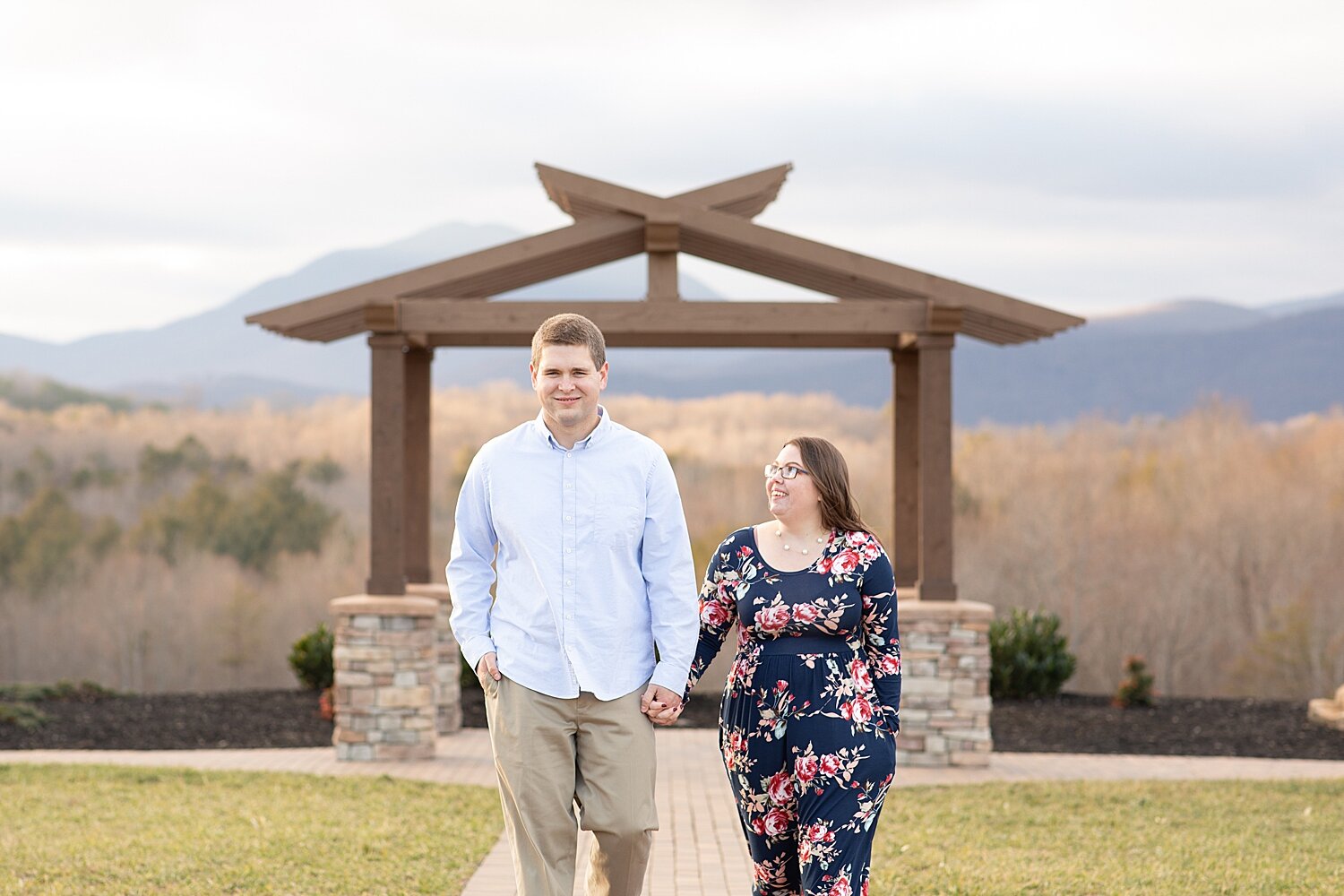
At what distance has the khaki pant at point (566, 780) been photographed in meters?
3.37

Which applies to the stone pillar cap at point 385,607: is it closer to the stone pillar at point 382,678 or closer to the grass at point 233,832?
the stone pillar at point 382,678

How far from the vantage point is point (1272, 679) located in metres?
17.2

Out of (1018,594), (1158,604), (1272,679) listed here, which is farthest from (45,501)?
(1272,679)

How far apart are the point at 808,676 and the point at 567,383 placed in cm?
100

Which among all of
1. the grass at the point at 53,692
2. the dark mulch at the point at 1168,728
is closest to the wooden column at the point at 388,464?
the dark mulch at the point at 1168,728

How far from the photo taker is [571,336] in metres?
3.36

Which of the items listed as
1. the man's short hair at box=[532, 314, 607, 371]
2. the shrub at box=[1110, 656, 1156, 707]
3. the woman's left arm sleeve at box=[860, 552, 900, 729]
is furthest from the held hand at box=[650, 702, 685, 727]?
the shrub at box=[1110, 656, 1156, 707]

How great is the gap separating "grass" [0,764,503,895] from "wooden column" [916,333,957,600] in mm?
3093

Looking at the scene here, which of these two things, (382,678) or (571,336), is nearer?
(571,336)

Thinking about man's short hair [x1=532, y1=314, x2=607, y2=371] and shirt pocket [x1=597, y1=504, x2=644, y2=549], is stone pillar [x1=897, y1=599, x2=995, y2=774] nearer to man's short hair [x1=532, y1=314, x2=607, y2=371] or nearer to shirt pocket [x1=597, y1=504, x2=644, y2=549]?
shirt pocket [x1=597, y1=504, x2=644, y2=549]

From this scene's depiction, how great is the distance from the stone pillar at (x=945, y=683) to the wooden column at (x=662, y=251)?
2.51 metres

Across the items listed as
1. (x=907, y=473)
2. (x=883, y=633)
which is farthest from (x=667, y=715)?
(x=907, y=473)

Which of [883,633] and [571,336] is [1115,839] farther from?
[571,336]

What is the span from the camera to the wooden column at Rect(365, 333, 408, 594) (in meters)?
8.61
